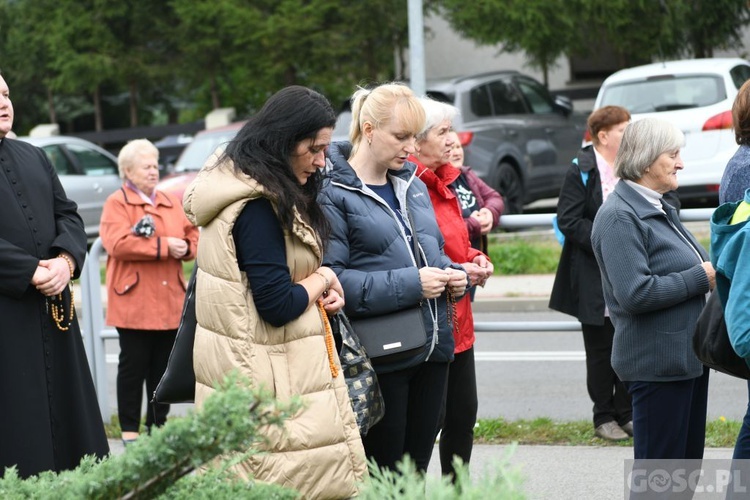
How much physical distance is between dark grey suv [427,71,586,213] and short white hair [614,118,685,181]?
923 cm

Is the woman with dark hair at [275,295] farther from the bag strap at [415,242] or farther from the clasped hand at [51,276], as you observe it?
the clasped hand at [51,276]

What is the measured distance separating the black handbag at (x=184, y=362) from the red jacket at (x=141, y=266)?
2.63m

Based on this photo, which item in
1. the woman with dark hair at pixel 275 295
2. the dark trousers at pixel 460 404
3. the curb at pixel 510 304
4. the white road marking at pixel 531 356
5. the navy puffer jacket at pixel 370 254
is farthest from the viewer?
the curb at pixel 510 304

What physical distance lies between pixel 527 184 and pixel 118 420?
28.3ft

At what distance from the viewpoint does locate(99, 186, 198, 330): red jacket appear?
21.7 ft

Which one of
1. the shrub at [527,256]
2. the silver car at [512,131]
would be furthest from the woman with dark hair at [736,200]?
the silver car at [512,131]

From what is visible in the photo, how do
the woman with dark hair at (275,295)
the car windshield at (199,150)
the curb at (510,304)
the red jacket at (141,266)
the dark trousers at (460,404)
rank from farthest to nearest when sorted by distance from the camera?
the car windshield at (199,150), the curb at (510,304), the red jacket at (141,266), the dark trousers at (460,404), the woman with dark hair at (275,295)

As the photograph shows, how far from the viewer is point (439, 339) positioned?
177 inches

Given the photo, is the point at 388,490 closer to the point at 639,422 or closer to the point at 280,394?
the point at 280,394

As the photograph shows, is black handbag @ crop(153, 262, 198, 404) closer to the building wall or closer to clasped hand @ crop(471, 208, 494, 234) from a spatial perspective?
clasped hand @ crop(471, 208, 494, 234)

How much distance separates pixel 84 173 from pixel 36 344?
1345 centimetres

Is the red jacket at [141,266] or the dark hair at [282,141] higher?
the dark hair at [282,141]

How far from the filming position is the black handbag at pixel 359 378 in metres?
4.00

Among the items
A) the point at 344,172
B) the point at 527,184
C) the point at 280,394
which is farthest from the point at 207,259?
the point at 527,184
